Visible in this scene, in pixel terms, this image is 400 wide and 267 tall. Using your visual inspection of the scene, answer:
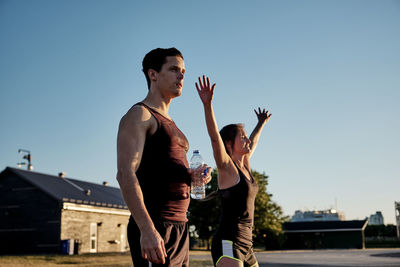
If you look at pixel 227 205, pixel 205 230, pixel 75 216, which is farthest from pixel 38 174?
pixel 227 205

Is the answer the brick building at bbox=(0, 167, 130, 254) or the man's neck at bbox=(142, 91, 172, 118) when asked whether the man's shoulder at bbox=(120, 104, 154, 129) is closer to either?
the man's neck at bbox=(142, 91, 172, 118)

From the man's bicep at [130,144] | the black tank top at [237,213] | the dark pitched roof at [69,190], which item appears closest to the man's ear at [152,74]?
the man's bicep at [130,144]

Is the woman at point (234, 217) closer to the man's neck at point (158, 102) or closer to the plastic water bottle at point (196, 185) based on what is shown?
the plastic water bottle at point (196, 185)

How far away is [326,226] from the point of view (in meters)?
63.0

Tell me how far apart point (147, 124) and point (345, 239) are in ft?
207

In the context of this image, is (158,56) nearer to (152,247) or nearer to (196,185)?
(196,185)

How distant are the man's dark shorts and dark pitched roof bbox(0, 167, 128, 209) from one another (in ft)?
93.4

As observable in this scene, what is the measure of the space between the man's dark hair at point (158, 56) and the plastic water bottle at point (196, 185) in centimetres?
83

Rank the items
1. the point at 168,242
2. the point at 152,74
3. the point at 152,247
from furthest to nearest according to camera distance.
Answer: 1. the point at 152,74
2. the point at 168,242
3. the point at 152,247

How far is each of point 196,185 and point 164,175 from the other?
33 centimetres

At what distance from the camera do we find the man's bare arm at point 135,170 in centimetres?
277

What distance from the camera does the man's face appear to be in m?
3.37

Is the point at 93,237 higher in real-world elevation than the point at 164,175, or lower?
lower

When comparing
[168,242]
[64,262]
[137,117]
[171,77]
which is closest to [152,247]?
[168,242]
